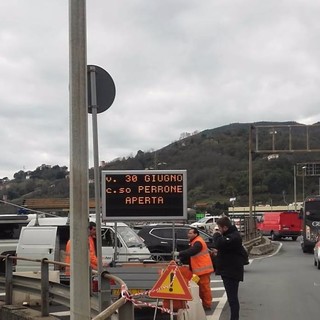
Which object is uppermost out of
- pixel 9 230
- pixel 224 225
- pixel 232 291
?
pixel 224 225

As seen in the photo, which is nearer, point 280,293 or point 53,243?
point 280,293

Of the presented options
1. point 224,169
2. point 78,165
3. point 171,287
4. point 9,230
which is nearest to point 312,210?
point 9,230

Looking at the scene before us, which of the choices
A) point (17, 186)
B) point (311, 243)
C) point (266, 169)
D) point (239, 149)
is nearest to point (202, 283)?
point (311, 243)

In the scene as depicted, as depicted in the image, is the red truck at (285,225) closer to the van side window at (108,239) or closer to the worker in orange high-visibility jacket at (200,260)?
the van side window at (108,239)

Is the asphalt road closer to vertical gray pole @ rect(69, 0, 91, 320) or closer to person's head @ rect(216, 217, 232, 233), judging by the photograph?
person's head @ rect(216, 217, 232, 233)

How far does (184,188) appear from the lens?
455 inches

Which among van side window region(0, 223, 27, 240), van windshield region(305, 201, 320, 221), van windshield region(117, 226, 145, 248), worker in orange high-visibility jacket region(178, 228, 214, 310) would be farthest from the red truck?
worker in orange high-visibility jacket region(178, 228, 214, 310)

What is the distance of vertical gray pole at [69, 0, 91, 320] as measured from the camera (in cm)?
594

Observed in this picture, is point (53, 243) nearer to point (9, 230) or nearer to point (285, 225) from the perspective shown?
point (9, 230)

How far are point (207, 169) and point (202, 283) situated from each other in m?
85.8

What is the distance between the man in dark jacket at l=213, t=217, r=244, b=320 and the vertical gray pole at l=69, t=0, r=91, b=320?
3.65 m

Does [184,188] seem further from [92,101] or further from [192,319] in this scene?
[92,101]

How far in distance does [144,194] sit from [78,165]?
5540 millimetres

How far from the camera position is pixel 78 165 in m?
6.14
